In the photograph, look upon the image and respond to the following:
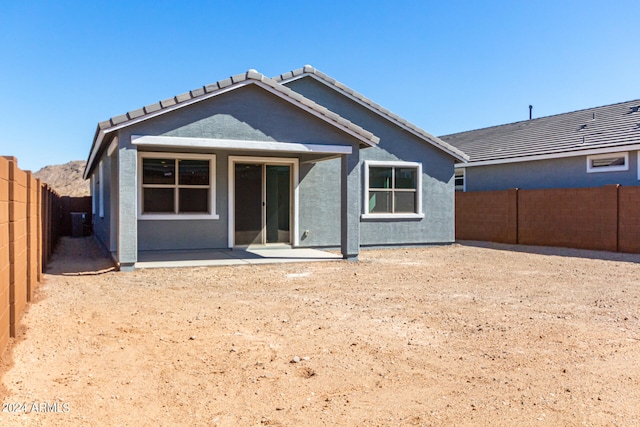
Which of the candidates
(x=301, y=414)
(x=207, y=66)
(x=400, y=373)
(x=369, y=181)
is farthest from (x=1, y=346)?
(x=207, y=66)

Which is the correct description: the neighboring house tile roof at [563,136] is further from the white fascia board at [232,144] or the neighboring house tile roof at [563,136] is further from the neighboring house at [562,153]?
the white fascia board at [232,144]

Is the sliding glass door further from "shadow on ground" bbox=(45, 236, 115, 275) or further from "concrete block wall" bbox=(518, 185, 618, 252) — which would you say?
"concrete block wall" bbox=(518, 185, 618, 252)

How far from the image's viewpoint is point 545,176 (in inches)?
763

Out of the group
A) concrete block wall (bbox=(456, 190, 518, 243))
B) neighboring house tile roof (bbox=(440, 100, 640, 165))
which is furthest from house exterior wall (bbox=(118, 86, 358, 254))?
neighboring house tile roof (bbox=(440, 100, 640, 165))

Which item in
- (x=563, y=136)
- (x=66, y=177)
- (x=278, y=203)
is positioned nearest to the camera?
(x=278, y=203)

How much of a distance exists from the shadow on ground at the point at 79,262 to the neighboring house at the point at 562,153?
15.6 m

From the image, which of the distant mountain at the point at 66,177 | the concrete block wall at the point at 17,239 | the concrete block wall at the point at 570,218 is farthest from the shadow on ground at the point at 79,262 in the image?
the distant mountain at the point at 66,177

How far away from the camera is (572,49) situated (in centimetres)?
1733

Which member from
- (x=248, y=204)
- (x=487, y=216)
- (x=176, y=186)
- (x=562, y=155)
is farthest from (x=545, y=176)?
(x=176, y=186)

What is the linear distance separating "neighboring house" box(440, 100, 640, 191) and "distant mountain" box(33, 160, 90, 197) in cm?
5380

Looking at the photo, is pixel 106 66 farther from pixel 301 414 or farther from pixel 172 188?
pixel 301 414

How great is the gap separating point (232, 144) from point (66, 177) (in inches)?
2859

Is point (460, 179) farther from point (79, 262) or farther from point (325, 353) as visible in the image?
point (325, 353)

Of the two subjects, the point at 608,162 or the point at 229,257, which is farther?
the point at 608,162
